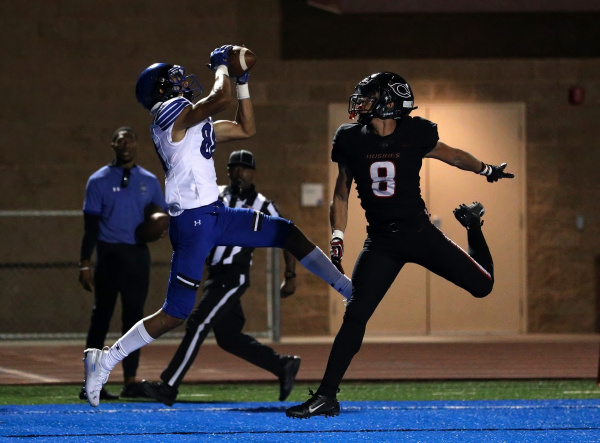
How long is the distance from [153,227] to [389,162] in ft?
8.92

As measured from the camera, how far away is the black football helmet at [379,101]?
22.0 ft

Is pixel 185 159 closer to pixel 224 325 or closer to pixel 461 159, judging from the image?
pixel 461 159

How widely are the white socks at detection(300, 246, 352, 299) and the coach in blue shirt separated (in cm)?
235

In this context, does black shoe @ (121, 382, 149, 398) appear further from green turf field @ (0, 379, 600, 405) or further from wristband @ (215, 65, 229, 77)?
wristband @ (215, 65, 229, 77)

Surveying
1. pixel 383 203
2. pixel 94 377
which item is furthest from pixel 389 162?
pixel 94 377

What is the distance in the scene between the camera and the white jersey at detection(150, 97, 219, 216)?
22.1ft

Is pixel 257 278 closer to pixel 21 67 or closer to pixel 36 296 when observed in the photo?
pixel 36 296

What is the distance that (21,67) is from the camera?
14977 millimetres

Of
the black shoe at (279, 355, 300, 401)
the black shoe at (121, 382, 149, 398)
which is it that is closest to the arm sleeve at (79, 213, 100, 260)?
the black shoe at (121, 382, 149, 398)

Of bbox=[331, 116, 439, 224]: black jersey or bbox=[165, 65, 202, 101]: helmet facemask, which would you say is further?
bbox=[165, 65, 202, 101]: helmet facemask

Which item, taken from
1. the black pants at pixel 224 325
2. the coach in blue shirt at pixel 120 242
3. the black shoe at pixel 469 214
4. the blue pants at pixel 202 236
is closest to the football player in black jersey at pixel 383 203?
the blue pants at pixel 202 236

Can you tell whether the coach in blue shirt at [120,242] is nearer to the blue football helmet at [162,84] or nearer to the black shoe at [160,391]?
the black shoe at [160,391]

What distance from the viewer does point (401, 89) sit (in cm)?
680

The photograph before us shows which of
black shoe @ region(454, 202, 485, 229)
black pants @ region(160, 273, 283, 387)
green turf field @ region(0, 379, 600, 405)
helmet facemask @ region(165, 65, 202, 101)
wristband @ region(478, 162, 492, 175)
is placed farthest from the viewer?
green turf field @ region(0, 379, 600, 405)
